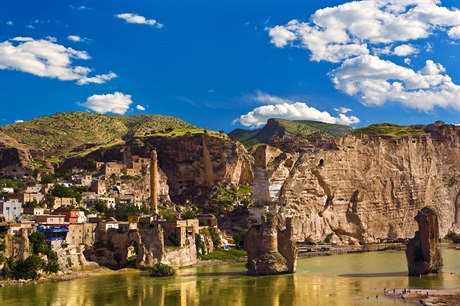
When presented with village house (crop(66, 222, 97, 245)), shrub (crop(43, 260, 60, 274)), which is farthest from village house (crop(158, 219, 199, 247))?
shrub (crop(43, 260, 60, 274))

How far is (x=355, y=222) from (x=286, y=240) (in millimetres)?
41360

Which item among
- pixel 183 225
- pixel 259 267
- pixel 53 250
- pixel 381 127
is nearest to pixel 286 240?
pixel 259 267

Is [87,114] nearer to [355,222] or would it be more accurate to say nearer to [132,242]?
[355,222]

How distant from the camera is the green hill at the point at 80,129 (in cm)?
11812

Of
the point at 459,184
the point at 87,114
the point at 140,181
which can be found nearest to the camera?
the point at 140,181

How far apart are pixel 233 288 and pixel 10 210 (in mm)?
23200

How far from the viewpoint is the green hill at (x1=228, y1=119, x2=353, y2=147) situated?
16314 cm

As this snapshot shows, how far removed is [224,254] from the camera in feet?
205

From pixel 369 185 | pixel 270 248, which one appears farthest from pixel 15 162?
pixel 270 248

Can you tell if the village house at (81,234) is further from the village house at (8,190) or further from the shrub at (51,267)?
the village house at (8,190)

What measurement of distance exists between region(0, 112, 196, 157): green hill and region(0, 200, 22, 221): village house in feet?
174

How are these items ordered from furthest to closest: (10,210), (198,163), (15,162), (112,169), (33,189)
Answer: (198,163)
(15,162)
(112,169)
(33,189)
(10,210)

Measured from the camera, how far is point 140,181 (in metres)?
83.7

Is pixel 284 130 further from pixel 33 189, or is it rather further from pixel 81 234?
pixel 81 234
